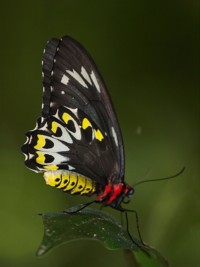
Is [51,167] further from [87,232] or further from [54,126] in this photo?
[87,232]

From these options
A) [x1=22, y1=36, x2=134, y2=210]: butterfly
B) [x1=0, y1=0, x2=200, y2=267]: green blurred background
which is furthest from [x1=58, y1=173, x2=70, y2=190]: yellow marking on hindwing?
[x1=0, y1=0, x2=200, y2=267]: green blurred background

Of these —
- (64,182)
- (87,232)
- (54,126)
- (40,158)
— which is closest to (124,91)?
(54,126)

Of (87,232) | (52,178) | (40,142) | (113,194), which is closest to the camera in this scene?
(87,232)

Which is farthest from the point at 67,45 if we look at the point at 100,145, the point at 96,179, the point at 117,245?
the point at 117,245

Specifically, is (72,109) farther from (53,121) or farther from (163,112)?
(163,112)

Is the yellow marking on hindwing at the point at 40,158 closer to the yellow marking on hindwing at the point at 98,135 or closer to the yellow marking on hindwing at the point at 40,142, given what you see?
the yellow marking on hindwing at the point at 40,142

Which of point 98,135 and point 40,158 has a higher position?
point 98,135

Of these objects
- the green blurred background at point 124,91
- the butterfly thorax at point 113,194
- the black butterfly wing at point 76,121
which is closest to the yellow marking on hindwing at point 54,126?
the black butterfly wing at point 76,121
